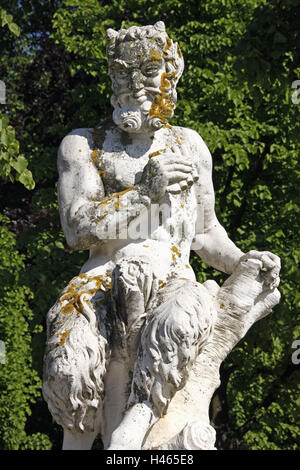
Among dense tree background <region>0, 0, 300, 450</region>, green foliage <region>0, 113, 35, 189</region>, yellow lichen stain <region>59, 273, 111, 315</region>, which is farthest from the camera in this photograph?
Result: dense tree background <region>0, 0, 300, 450</region>

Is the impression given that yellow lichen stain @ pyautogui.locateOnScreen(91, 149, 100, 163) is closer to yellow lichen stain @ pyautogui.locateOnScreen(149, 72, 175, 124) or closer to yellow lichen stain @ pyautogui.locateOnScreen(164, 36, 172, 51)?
yellow lichen stain @ pyautogui.locateOnScreen(149, 72, 175, 124)

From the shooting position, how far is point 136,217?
17.9 feet

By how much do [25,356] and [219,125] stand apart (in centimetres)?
359

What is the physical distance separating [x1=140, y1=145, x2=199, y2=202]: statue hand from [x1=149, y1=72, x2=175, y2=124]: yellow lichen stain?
0.84ft

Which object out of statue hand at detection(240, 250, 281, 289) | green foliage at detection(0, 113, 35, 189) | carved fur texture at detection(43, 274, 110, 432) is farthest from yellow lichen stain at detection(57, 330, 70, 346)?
green foliage at detection(0, 113, 35, 189)

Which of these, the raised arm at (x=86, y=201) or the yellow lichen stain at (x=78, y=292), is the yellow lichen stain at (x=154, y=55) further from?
the yellow lichen stain at (x=78, y=292)

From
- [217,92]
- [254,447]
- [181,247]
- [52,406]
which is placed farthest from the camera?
[254,447]

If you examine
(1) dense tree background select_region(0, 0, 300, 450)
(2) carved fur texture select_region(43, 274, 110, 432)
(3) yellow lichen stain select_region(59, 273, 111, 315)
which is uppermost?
(3) yellow lichen stain select_region(59, 273, 111, 315)

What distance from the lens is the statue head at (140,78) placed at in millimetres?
5633

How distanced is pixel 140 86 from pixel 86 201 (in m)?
0.71

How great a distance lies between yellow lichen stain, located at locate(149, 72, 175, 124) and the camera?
18.6ft

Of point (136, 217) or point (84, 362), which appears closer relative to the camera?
point (84, 362)

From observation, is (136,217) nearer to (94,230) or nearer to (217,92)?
(94,230)
